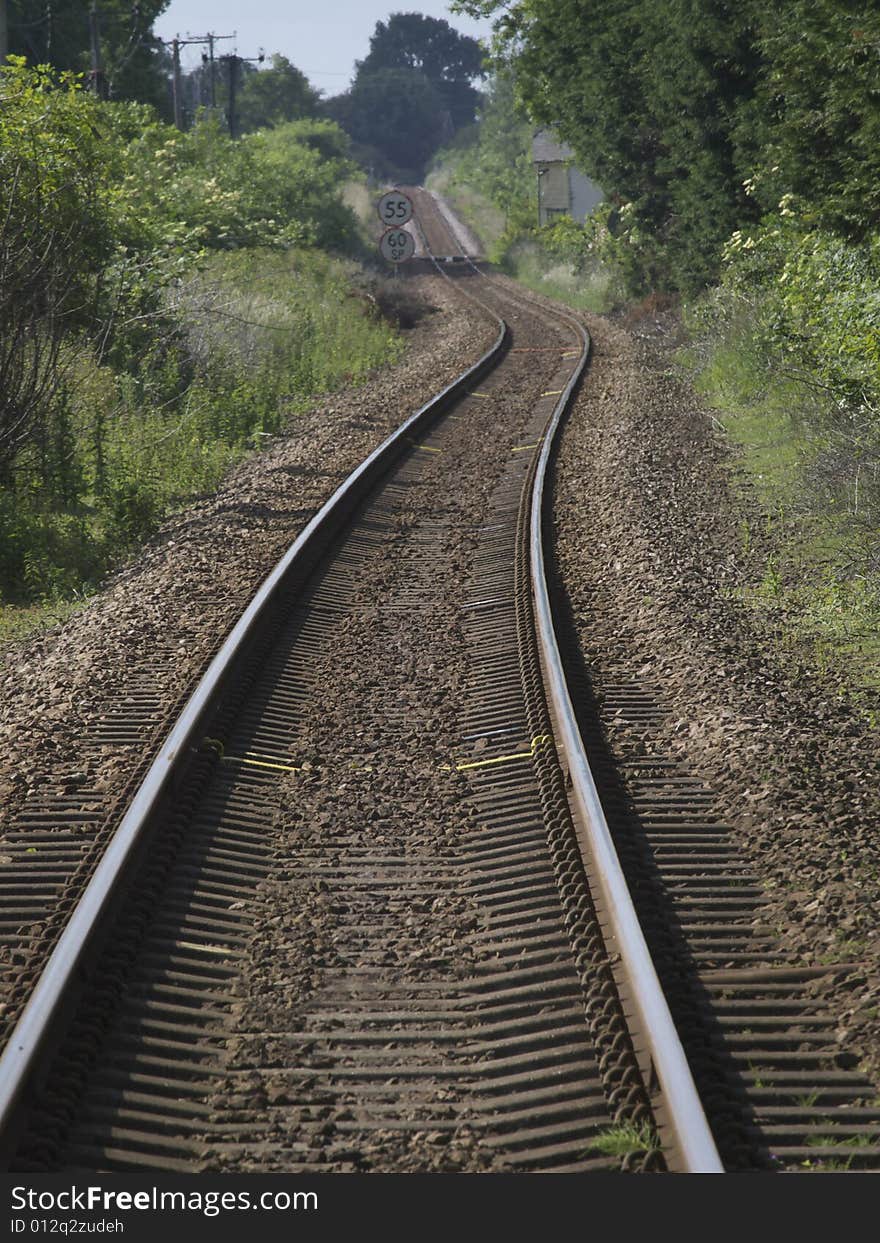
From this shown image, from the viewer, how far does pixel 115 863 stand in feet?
16.4

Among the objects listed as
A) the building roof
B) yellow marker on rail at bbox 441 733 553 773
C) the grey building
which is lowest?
yellow marker on rail at bbox 441 733 553 773

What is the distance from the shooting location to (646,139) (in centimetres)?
3016

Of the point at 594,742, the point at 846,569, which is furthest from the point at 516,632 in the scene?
the point at 846,569

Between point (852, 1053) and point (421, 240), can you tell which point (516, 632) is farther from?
point (421, 240)

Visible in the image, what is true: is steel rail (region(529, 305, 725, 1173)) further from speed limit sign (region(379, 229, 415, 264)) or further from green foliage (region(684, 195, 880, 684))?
speed limit sign (region(379, 229, 415, 264))

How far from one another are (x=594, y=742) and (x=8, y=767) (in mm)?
2833

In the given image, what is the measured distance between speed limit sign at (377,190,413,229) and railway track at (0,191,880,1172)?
26.2m

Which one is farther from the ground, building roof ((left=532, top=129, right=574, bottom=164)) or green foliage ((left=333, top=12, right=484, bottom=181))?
green foliage ((left=333, top=12, right=484, bottom=181))

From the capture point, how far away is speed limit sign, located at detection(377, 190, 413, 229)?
32.1 m

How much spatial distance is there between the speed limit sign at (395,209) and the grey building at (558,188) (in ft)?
101

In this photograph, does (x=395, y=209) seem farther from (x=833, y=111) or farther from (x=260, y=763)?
(x=260, y=763)

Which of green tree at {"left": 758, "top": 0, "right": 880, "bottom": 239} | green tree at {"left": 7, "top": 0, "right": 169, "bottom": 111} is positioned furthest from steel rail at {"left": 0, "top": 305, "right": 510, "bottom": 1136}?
green tree at {"left": 7, "top": 0, "right": 169, "bottom": 111}

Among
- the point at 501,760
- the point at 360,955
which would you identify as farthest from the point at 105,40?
the point at 360,955

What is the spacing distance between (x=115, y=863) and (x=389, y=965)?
3.70 feet
